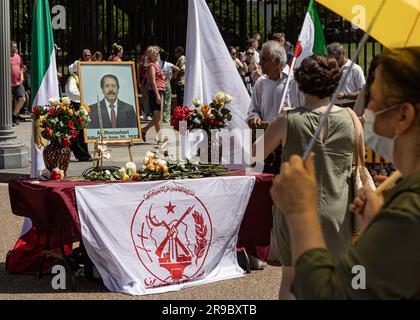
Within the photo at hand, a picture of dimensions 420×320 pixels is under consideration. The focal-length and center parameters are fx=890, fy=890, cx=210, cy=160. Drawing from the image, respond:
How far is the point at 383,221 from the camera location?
6.87ft

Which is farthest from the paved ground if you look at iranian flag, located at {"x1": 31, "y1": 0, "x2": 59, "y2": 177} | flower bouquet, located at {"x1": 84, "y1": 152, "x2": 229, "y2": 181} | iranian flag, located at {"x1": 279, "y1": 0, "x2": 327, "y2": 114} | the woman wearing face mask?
the woman wearing face mask

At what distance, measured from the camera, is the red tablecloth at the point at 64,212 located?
6.34m

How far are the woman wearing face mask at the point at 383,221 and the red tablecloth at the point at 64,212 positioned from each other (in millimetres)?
4177

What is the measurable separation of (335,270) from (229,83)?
19.6 ft

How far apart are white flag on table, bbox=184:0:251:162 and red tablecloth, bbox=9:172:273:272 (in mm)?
1140

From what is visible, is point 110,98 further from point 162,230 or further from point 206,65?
point 162,230

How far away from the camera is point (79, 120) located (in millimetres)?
7324

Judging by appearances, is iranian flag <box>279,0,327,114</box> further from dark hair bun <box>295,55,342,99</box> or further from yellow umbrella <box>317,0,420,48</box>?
yellow umbrella <box>317,0,420,48</box>

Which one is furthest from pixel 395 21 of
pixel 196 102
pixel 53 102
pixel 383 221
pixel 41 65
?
pixel 41 65

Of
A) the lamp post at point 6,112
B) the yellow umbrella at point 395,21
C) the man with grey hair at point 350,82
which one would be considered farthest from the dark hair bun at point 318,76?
the lamp post at point 6,112

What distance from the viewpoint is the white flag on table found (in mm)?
8039

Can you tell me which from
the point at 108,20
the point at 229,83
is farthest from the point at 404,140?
the point at 108,20

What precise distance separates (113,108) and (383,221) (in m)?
6.83

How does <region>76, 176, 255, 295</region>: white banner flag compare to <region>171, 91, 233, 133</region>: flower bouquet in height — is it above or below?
below
